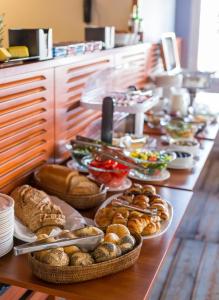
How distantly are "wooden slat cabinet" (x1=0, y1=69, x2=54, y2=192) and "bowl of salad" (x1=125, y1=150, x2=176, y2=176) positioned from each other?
32 cm

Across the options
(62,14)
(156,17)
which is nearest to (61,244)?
(62,14)

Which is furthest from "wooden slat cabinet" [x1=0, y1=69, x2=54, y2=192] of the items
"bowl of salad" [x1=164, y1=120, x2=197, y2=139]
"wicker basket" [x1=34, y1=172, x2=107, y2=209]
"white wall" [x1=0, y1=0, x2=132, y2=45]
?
"white wall" [x1=0, y1=0, x2=132, y2=45]

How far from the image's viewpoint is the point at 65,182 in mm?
1408

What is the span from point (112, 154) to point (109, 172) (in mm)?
79

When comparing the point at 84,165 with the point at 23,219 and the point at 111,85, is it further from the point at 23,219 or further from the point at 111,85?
the point at 111,85

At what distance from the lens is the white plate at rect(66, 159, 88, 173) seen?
164cm

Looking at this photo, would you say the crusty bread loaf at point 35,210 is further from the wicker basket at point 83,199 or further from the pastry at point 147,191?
the pastry at point 147,191

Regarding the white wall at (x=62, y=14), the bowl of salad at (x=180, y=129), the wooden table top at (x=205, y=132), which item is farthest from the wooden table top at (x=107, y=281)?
the white wall at (x=62, y=14)

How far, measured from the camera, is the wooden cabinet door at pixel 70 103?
1668 mm

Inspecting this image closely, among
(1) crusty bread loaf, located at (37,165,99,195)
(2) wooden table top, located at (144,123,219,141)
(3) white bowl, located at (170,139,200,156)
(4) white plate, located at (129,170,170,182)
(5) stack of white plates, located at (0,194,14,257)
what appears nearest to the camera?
(5) stack of white plates, located at (0,194,14,257)

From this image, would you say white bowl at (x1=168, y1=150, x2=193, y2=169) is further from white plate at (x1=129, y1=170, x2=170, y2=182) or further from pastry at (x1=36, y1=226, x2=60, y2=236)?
pastry at (x1=36, y1=226, x2=60, y2=236)

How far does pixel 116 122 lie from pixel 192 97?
2.89 ft

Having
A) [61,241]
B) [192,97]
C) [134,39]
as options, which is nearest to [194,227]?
[192,97]

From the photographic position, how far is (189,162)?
1757 mm
